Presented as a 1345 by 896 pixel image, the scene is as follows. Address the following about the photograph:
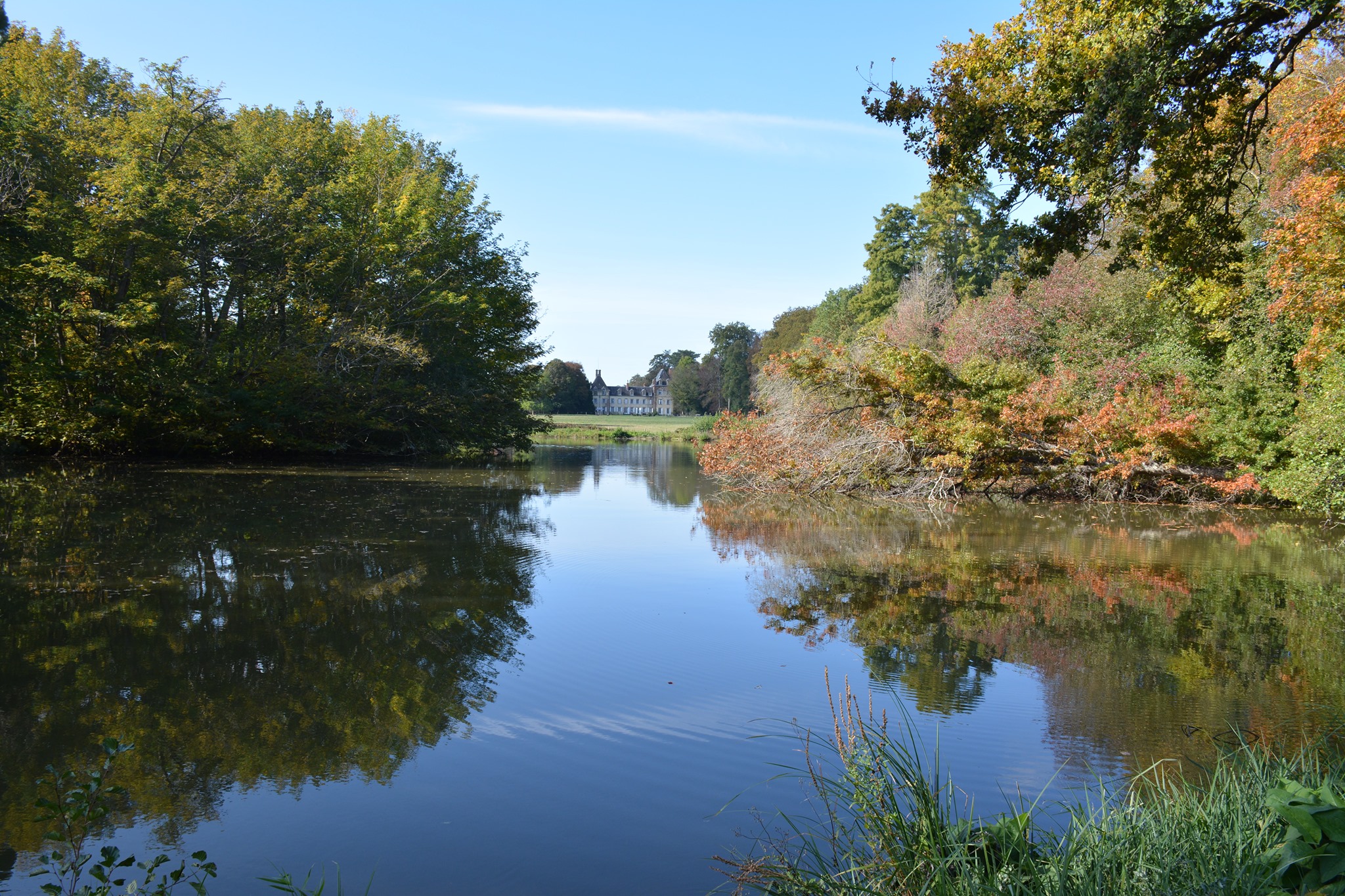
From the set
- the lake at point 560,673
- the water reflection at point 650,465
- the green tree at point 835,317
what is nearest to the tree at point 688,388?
the green tree at point 835,317

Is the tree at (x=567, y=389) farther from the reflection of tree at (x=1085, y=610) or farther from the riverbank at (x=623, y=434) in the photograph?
the reflection of tree at (x=1085, y=610)

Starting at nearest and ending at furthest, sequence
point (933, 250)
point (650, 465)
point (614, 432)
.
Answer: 1. point (650, 465)
2. point (933, 250)
3. point (614, 432)

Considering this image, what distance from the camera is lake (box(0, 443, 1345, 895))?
3.70m

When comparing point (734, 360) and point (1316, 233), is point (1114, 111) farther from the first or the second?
point (734, 360)

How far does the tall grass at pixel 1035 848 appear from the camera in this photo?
2.60 metres

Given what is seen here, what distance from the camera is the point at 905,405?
1797cm

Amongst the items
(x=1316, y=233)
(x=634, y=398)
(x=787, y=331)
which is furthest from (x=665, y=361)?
(x=1316, y=233)

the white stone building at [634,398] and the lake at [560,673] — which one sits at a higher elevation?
the white stone building at [634,398]

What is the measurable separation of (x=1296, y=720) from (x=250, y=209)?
74.9ft

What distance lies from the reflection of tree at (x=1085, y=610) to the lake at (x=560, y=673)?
41mm

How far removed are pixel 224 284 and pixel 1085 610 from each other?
22442 mm

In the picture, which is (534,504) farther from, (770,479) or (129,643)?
(129,643)

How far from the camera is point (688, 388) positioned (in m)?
99.1

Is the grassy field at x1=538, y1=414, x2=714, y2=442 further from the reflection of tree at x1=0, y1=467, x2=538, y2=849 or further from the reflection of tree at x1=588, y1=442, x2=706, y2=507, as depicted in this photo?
the reflection of tree at x1=0, y1=467, x2=538, y2=849
